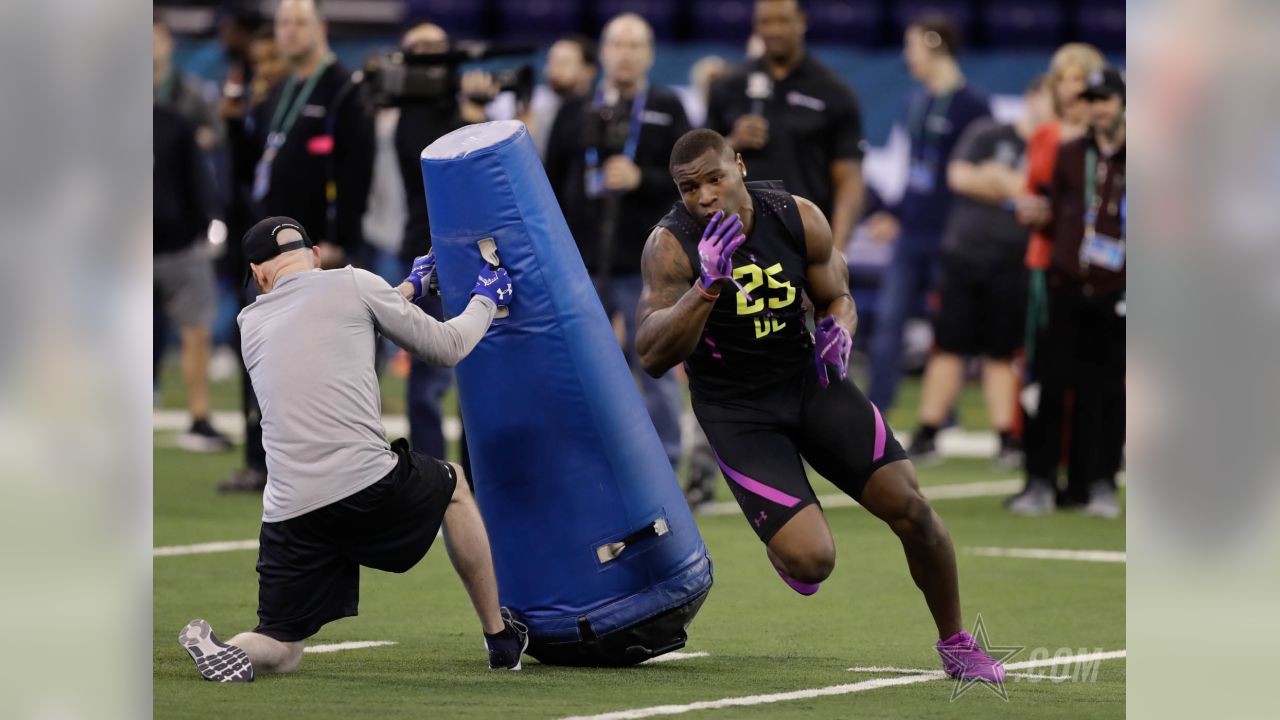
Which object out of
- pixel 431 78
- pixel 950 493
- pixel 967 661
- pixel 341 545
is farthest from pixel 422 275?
pixel 950 493

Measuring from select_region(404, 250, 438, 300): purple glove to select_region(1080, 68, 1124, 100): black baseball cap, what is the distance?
485 centimetres

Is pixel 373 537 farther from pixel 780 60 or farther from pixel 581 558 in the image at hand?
pixel 780 60

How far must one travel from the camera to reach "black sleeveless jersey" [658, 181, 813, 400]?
21.8ft

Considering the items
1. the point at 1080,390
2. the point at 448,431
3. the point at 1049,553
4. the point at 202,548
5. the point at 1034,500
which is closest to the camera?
the point at 202,548

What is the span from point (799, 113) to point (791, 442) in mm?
4165

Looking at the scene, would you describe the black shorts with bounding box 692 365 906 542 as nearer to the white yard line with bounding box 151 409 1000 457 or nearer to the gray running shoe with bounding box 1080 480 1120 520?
the gray running shoe with bounding box 1080 480 1120 520

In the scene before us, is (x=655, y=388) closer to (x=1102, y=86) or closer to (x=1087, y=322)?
(x=1087, y=322)

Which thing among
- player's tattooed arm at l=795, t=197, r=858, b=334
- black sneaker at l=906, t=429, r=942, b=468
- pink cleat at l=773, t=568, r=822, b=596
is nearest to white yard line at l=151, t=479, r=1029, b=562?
black sneaker at l=906, t=429, r=942, b=468

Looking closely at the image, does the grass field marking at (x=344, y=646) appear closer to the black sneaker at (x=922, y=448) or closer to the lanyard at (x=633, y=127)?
the lanyard at (x=633, y=127)

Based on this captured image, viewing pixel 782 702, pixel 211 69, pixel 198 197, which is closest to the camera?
pixel 782 702

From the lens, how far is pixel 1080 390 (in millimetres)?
10938

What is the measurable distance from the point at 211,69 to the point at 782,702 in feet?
49.7

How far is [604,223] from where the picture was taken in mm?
11102
